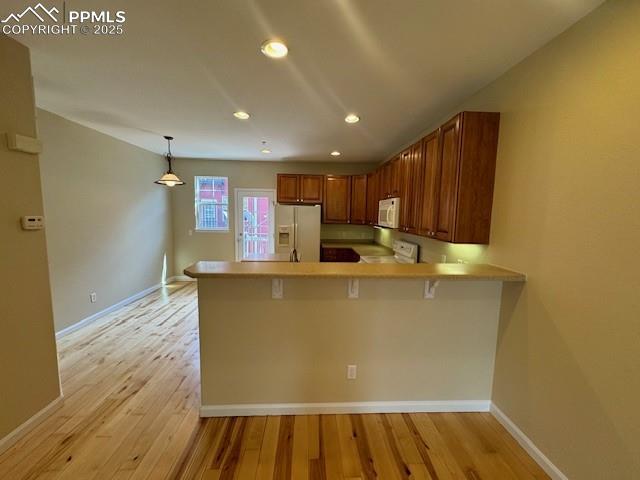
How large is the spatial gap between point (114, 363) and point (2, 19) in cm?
277

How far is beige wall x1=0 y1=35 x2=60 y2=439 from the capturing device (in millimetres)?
1632

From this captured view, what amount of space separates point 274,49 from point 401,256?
2.91m

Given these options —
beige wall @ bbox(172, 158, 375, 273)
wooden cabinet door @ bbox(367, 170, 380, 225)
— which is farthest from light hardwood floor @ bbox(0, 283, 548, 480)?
beige wall @ bbox(172, 158, 375, 273)

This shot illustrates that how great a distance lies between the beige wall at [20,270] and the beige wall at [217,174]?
374 centimetres

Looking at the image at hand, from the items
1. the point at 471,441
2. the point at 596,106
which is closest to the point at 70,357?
the point at 471,441

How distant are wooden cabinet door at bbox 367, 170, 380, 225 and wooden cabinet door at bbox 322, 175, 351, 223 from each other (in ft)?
1.30

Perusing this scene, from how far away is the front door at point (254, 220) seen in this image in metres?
5.62

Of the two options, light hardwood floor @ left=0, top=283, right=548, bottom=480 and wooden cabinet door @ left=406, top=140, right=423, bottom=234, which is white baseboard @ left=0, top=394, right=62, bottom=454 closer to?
light hardwood floor @ left=0, top=283, right=548, bottom=480

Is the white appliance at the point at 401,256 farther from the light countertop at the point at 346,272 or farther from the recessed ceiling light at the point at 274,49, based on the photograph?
the recessed ceiling light at the point at 274,49

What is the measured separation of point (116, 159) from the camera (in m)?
4.07

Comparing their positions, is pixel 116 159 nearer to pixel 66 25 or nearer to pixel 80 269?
pixel 80 269

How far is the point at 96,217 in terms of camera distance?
12.2ft

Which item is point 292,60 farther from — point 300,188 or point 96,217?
point 96,217

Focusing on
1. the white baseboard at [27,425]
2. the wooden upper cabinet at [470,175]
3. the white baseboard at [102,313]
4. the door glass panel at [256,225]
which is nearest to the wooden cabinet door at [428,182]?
the wooden upper cabinet at [470,175]
